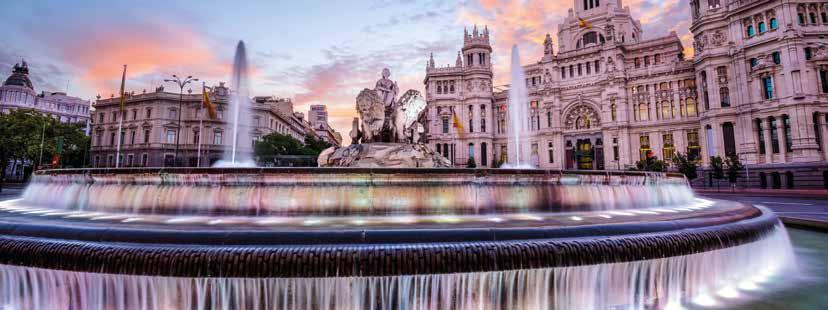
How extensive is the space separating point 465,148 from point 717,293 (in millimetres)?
60504

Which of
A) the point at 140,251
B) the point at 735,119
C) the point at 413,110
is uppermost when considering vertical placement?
the point at 735,119

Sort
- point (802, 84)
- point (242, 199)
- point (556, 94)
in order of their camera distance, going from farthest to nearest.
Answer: point (556, 94) → point (802, 84) → point (242, 199)

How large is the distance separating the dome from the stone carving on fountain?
368 feet

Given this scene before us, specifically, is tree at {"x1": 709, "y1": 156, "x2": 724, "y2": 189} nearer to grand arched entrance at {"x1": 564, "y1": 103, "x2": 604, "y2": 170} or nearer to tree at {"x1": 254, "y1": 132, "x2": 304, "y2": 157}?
grand arched entrance at {"x1": 564, "y1": 103, "x2": 604, "y2": 170}

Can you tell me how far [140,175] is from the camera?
747 cm

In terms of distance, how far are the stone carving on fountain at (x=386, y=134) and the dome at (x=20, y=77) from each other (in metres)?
112

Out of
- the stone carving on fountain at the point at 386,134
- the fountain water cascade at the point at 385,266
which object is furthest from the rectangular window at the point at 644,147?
the fountain water cascade at the point at 385,266

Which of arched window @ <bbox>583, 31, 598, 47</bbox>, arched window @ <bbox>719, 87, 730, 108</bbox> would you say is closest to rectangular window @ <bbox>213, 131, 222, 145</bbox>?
arched window @ <bbox>583, 31, 598, 47</bbox>

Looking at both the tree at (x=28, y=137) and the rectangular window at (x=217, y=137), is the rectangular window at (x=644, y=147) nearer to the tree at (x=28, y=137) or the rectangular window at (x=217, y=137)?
the rectangular window at (x=217, y=137)

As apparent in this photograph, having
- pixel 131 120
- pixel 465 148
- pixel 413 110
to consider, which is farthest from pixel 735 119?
pixel 131 120

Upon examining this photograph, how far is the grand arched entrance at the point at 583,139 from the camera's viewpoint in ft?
186

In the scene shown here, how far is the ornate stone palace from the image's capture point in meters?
36.6

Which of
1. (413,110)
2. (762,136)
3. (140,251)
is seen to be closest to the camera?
(140,251)

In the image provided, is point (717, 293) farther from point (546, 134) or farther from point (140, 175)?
point (546, 134)
